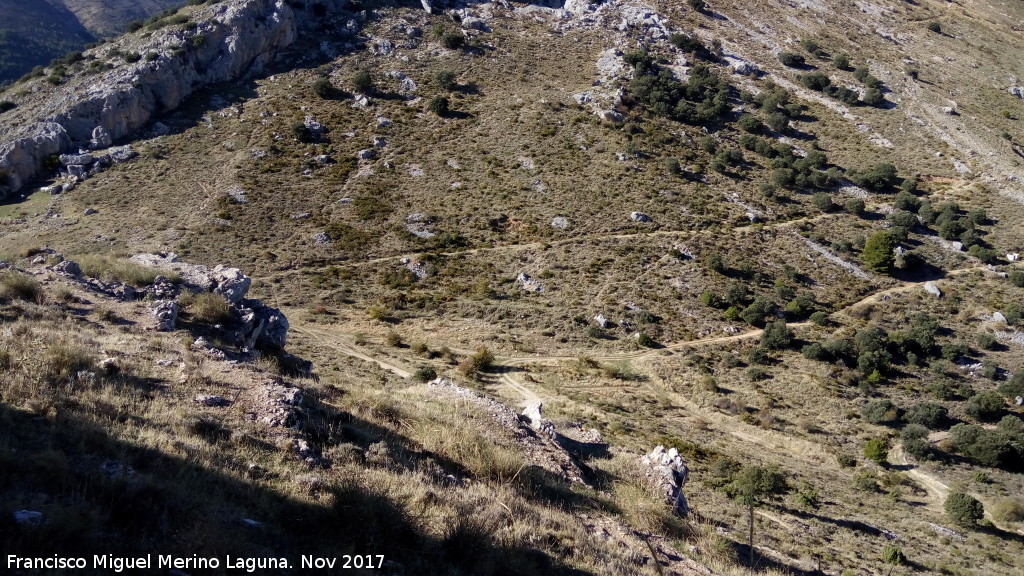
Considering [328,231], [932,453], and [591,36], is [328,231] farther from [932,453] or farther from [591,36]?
[591,36]

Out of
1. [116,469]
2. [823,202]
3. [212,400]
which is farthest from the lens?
[823,202]

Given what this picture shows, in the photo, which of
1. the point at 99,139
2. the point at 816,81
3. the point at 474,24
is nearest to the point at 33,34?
the point at 99,139

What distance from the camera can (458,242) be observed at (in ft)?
133

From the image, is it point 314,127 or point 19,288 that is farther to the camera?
point 314,127

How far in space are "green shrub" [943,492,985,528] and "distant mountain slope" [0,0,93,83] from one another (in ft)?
527

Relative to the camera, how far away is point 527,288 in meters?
37.1

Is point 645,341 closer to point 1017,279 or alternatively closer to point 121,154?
point 1017,279

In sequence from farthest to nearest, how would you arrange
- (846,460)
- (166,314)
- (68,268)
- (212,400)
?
1. (846,460)
2. (68,268)
3. (166,314)
4. (212,400)

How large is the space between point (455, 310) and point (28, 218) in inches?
1347

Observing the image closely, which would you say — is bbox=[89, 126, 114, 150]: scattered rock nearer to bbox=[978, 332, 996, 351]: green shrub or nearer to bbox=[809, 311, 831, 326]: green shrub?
bbox=[809, 311, 831, 326]: green shrub

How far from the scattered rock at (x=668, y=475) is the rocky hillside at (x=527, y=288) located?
123 mm

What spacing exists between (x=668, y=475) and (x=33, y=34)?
18966cm

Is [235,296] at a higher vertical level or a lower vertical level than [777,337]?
higher

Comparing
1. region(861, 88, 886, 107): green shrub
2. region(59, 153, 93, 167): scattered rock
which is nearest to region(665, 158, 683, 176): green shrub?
region(861, 88, 886, 107): green shrub
